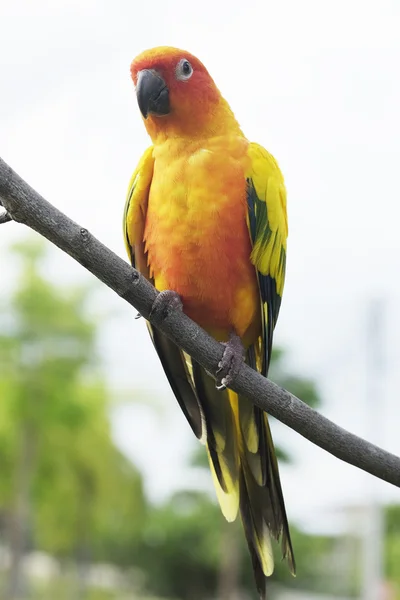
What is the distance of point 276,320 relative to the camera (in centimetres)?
263

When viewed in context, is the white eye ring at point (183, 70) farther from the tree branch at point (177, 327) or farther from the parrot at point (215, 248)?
the tree branch at point (177, 327)

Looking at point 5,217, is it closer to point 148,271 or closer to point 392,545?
point 148,271

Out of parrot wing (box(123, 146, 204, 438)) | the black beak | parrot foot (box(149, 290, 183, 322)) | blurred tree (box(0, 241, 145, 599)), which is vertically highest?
blurred tree (box(0, 241, 145, 599))

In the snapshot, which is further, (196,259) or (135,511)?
(135,511)

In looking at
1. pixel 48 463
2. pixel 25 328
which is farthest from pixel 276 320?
pixel 48 463

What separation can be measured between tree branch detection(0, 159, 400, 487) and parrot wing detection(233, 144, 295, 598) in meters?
0.39

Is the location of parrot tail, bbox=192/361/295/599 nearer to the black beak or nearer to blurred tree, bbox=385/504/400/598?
the black beak

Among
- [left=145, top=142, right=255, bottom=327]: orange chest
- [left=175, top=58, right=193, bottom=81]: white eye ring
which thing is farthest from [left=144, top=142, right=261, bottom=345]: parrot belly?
[left=175, top=58, right=193, bottom=81]: white eye ring

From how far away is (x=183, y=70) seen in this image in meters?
2.52

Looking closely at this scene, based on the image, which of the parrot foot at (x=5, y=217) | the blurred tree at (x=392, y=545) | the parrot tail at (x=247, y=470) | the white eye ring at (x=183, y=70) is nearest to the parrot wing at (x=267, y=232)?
the parrot tail at (x=247, y=470)

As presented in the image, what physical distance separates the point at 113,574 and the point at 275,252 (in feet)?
74.7

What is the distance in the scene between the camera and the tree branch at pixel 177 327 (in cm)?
174

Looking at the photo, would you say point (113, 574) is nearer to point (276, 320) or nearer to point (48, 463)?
point (48, 463)

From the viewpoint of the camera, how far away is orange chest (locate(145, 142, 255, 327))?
7.76ft
